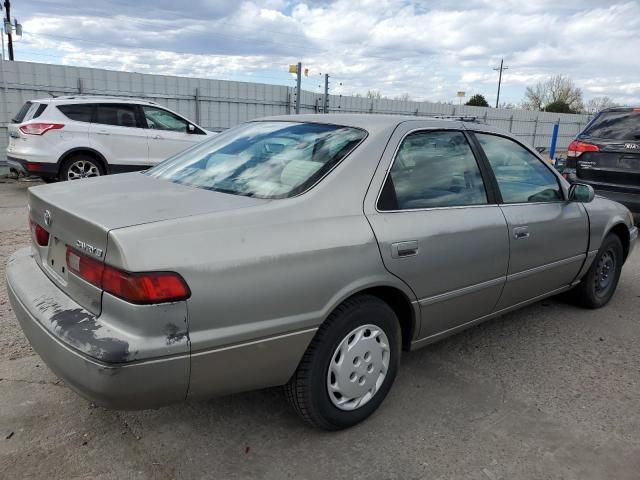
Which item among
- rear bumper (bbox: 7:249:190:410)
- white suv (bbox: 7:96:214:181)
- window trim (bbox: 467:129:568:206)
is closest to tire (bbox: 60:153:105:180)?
white suv (bbox: 7:96:214:181)

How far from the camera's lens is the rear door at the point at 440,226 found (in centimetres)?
268

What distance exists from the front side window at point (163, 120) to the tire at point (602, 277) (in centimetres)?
788

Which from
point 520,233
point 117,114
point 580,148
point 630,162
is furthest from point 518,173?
point 117,114

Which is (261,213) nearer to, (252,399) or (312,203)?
(312,203)

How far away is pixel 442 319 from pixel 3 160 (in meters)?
11.8

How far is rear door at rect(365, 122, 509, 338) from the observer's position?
2678 mm

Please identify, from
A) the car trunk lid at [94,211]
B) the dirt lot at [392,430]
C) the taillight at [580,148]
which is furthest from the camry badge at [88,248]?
the taillight at [580,148]

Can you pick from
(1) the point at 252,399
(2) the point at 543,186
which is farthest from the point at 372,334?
(2) the point at 543,186

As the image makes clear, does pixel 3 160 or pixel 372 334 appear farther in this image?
pixel 3 160

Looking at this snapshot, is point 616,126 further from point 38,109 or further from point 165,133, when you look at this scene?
point 38,109

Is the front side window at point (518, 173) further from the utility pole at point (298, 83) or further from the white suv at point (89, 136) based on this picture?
the utility pole at point (298, 83)

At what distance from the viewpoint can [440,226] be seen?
2869 millimetres

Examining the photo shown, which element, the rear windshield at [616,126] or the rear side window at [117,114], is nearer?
the rear windshield at [616,126]

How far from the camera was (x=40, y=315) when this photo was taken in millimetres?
2289
